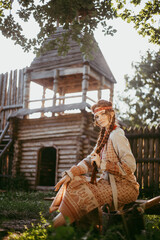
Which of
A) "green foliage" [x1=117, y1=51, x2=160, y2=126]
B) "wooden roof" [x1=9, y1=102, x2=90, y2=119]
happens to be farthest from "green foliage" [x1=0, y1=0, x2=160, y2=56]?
"green foliage" [x1=117, y1=51, x2=160, y2=126]

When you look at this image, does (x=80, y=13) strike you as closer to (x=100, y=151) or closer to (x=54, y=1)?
(x=54, y=1)

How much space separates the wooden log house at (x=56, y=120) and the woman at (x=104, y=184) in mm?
8027

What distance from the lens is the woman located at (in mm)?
3241

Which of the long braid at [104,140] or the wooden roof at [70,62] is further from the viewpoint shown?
the wooden roof at [70,62]

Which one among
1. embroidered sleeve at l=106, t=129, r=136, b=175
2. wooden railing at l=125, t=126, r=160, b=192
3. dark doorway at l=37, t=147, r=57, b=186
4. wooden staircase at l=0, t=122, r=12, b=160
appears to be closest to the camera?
embroidered sleeve at l=106, t=129, r=136, b=175

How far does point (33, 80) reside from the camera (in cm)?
1513

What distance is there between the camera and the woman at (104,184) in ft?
10.6

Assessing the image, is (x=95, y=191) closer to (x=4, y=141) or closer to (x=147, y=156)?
(x=147, y=156)

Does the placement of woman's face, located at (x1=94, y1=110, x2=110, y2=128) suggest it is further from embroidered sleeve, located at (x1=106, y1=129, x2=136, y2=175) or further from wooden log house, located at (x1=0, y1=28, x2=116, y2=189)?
wooden log house, located at (x1=0, y1=28, x2=116, y2=189)

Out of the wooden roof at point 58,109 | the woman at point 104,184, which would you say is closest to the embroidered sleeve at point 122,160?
the woman at point 104,184

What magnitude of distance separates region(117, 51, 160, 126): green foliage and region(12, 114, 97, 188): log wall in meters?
14.0

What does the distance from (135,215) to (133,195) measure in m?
0.85

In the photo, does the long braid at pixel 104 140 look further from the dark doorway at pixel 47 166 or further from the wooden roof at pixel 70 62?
the dark doorway at pixel 47 166

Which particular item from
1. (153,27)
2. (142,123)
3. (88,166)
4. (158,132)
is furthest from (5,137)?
(142,123)
